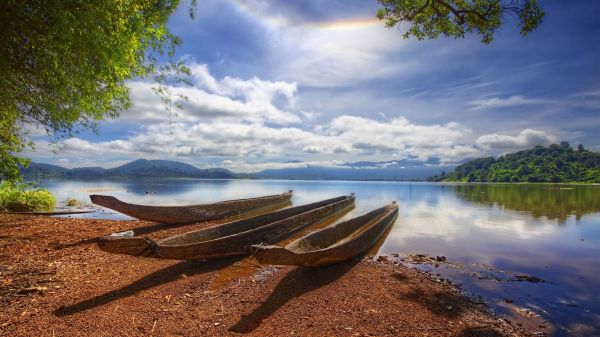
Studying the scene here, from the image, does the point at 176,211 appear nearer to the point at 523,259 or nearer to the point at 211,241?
the point at 211,241

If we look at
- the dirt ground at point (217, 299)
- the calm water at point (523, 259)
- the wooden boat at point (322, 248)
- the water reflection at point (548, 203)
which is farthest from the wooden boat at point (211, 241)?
the water reflection at point (548, 203)

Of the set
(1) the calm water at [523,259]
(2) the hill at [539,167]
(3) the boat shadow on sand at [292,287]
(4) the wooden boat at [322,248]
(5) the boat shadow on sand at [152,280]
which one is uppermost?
(2) the hill at [539,167]

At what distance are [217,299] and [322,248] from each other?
3.62 metres

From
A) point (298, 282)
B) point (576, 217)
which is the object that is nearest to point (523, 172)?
point (576, 217)

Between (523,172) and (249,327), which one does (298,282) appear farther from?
(523,172)

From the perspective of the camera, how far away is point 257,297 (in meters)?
6.29

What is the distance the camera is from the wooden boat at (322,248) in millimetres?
5954

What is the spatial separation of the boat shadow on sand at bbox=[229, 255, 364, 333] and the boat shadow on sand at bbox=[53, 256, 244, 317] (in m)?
2.09

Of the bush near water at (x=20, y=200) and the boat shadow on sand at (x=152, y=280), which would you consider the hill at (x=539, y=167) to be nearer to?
the boat shadow on sand at (x=152, y=280)

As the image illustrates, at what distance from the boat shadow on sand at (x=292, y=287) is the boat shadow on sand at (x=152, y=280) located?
2092 millimetres

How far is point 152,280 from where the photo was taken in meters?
6.95

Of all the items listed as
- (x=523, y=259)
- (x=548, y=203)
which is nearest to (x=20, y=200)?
(x=523, y=259)

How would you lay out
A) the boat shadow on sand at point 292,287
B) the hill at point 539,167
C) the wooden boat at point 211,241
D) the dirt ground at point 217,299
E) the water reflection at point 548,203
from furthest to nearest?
1. the hill at point 539,167
2. the water reflection at point 548,203
3. the wooden boat at point 211,241
4. the boat shadow on sand at point 292,287
5. the dirt ground at point 217,299

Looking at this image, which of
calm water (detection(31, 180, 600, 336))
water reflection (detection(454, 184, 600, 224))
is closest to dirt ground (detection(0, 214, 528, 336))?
calm water (detection(31, 180, 600, 336))
